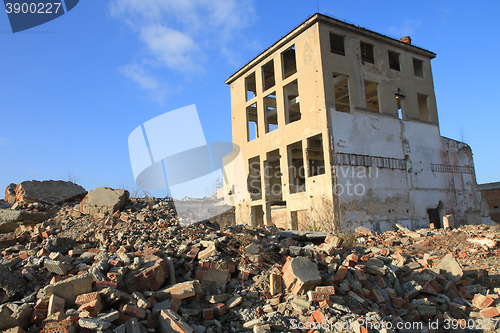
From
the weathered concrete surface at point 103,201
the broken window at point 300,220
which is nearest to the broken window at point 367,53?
the broken window at point 300,220

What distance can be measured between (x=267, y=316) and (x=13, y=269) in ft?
15.3

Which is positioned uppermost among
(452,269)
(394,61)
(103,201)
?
(394,61)

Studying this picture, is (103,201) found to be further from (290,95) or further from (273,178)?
(290,95)

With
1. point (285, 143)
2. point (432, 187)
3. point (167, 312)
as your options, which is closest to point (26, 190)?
point (167, 312)

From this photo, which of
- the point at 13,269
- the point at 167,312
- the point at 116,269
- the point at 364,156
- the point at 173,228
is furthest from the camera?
the point at 364,156

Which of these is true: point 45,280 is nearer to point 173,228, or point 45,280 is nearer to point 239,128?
point 173,228

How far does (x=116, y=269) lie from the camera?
5.71 m

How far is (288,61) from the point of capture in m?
20.6

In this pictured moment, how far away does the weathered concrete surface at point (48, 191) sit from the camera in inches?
447

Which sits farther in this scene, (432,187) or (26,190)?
(432,187)

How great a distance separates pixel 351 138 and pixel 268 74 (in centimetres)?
824

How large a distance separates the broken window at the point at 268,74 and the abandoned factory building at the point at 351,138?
0.09 meters

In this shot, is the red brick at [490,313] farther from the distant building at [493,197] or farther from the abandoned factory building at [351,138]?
the distant building at [493,197]

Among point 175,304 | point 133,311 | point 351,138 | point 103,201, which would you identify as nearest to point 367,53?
point 351,138
